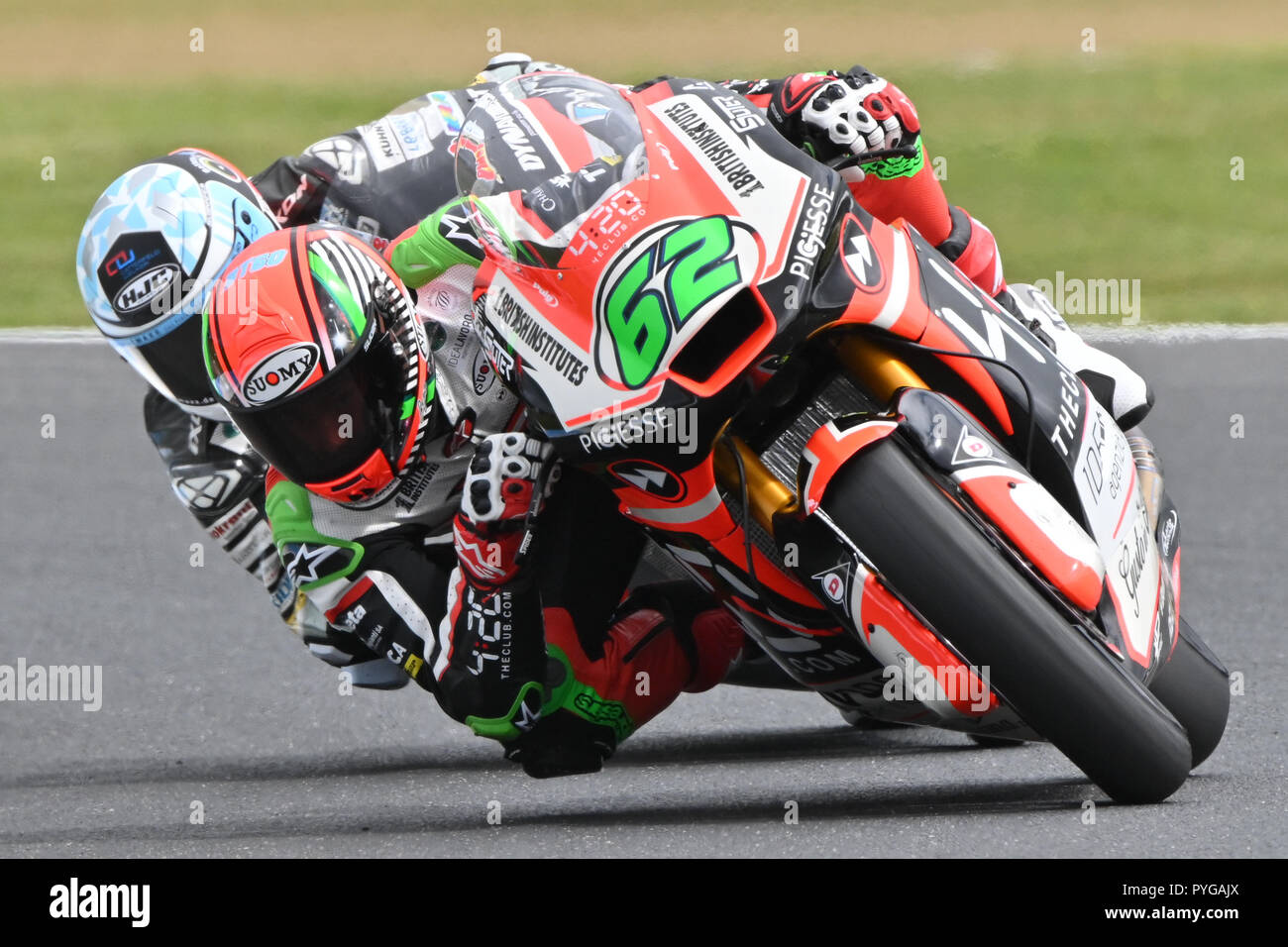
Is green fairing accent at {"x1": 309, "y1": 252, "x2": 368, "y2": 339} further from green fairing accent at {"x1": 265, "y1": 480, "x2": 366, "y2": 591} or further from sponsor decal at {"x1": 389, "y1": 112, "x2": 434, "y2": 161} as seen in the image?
sponsor decal at {"x1": 389, "y1": 112, "x2": 434, "y2": 161}

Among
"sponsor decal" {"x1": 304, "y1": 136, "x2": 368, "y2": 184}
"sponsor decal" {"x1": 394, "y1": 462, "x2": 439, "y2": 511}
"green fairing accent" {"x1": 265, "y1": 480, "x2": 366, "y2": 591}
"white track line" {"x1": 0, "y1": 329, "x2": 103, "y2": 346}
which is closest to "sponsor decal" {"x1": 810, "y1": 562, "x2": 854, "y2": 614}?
"sponsor decal" {"x1": 394, "y1": 462, "x2": 439, "y2": 511}

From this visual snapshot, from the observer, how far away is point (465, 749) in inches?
206

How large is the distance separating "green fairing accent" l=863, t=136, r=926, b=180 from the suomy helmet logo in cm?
119

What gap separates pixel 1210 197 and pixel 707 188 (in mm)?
9856

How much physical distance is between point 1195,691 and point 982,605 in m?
1.01

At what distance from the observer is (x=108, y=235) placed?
4617 mm

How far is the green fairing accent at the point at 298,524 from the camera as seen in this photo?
4285 mm

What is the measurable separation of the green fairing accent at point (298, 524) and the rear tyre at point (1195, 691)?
5.80 ft

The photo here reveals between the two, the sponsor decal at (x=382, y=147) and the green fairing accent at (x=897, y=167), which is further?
the sponsor decal at (x=382, y=147)

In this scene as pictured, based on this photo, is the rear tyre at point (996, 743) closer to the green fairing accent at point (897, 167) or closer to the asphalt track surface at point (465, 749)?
the asphalt track surface at point (465, 749)

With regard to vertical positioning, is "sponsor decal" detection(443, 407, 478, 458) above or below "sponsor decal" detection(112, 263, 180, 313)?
below

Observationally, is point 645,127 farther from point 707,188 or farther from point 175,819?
point 175,819

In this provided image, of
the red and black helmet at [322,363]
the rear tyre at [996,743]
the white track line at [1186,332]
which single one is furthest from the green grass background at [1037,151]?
the red and black helmet at [322,363]

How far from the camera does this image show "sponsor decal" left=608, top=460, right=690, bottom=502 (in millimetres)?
3293
